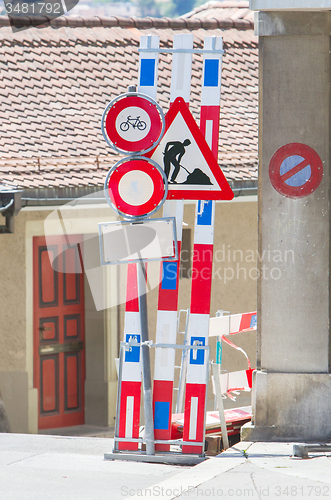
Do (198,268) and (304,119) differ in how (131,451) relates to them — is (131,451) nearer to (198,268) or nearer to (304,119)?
(198,268)

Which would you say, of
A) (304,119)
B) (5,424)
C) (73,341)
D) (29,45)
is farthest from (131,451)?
(29,45)

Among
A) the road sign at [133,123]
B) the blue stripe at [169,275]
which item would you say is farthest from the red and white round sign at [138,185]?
the blue stripe at [169,275]

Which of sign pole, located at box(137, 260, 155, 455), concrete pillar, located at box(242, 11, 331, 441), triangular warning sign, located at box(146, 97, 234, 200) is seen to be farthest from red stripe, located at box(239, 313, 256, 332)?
triangular warning sign, located at box(146, 97, 234, 200)

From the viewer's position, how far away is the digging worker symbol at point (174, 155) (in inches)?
207

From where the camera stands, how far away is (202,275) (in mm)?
5516

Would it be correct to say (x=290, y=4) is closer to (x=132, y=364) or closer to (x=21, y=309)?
(x=132, y=364)

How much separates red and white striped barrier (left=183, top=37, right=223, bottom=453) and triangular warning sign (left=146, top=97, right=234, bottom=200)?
0.85 feet

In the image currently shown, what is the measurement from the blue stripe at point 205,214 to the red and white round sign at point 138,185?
465 mm

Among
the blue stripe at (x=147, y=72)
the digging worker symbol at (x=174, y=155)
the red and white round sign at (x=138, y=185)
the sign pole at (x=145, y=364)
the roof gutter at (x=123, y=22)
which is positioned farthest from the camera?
the roof gutter at (x=123, y=22)

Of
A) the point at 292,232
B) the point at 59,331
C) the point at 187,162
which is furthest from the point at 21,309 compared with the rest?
the point at 187,162

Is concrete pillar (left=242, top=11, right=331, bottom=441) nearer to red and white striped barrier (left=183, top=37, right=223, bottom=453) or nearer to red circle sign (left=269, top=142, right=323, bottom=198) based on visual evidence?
red circle sign (left=269, top=142, right=323, bottom=198)

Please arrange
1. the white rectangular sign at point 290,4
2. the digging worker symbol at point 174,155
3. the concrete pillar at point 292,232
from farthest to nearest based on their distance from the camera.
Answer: the concrete pillar at point 292,232
the white rectangular sign at point 290,4
the digging worker symbol at point 174,155

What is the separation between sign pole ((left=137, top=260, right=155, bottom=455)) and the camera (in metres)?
5.40

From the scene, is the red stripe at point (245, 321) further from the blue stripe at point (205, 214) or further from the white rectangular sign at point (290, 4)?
the white rectangular sign at point (290, 4)
